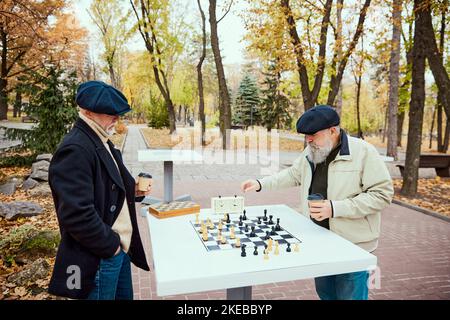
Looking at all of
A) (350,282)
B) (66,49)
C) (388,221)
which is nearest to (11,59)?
(66,49)

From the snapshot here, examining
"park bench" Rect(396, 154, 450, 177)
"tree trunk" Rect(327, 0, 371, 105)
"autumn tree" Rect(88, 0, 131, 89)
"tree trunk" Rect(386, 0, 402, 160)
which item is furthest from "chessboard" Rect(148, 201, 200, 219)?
"autumn tree" Rect(88, 0, 131, 89)

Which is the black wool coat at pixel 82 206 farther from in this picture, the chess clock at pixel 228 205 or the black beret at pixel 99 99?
the chess clock at pixel 228 205

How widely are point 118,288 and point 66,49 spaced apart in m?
26.4

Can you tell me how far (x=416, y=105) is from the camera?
8828 millimetres

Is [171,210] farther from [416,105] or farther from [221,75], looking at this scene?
[221,75]

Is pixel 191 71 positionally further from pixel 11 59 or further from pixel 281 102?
pixel 11 59

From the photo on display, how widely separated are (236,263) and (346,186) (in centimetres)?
117

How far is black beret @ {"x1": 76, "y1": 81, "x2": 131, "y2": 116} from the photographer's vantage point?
2291 mm

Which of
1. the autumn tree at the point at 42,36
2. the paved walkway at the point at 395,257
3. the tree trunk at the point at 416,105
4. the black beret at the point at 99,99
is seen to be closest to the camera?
the black beret at the point at 99,99

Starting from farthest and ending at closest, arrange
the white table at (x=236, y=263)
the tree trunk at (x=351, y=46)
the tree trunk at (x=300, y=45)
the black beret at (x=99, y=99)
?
the tree trunk at (x=351, y=46), the tree trunk at (x=300, y=45), the black beret at (x=99, y=99), the white table at (x=236, y=263)

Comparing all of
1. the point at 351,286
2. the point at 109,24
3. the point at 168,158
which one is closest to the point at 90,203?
the point at 351,286

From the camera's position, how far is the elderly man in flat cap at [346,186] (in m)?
2.68

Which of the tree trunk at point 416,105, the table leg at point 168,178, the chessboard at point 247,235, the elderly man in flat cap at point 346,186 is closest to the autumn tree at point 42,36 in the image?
the table leg at point 168,178

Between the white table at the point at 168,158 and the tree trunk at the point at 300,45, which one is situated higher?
the tree trunk at the point at 300,45
